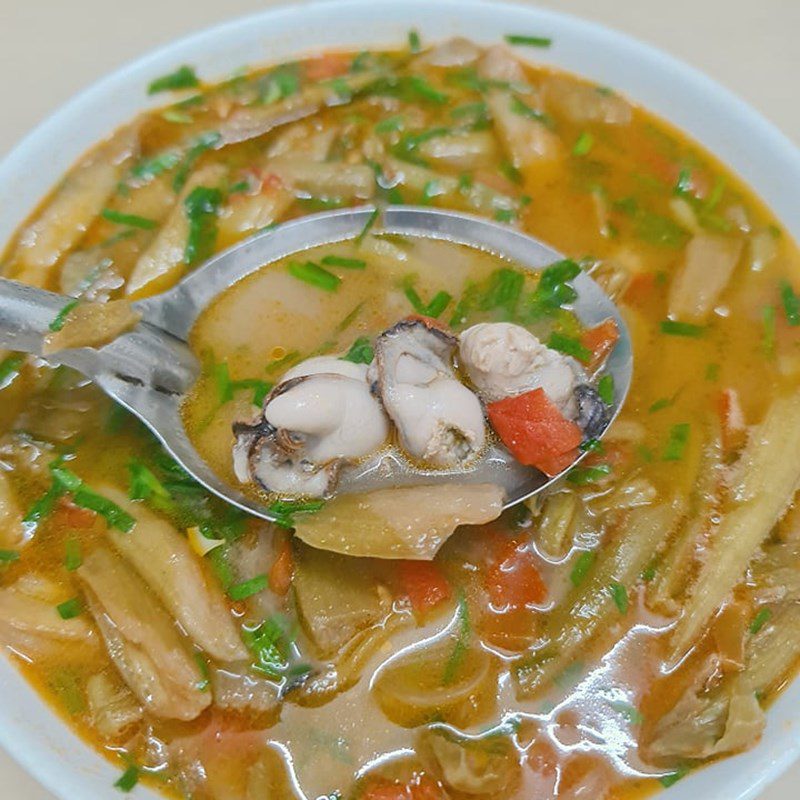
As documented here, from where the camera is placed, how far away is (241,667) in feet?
6.56

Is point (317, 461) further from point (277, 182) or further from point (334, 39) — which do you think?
point (334, 39)

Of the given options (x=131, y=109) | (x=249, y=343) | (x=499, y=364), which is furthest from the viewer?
(x=131, y=109)

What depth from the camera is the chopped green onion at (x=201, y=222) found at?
258cm

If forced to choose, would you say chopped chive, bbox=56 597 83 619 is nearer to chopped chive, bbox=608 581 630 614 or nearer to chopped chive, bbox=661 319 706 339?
chopped chive, bbox=608 581 630 614

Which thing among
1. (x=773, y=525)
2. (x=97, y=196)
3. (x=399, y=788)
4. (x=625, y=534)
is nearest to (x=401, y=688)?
(x=399, y=788)

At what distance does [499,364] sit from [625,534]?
21.7 inches

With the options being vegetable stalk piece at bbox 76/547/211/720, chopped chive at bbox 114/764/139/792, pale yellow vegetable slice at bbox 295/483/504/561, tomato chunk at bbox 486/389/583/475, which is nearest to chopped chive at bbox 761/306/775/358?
tomato chunk at bbox 486/389/583/475

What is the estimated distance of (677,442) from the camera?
2.26 meters

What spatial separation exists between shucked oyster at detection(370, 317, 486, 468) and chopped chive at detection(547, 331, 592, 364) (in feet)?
1.20

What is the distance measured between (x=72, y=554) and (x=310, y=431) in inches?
29.7

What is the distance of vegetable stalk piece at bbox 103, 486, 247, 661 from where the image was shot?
6.50ft

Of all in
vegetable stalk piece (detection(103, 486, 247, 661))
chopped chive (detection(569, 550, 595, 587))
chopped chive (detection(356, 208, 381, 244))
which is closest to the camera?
vegetable stalk piece (detection(103, 486, 247, 661))

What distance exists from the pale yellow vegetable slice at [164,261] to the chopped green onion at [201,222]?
15 millimetres

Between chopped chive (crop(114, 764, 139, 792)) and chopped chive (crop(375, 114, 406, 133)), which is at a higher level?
chopped chive (crop(375, 114, 406, 133))
